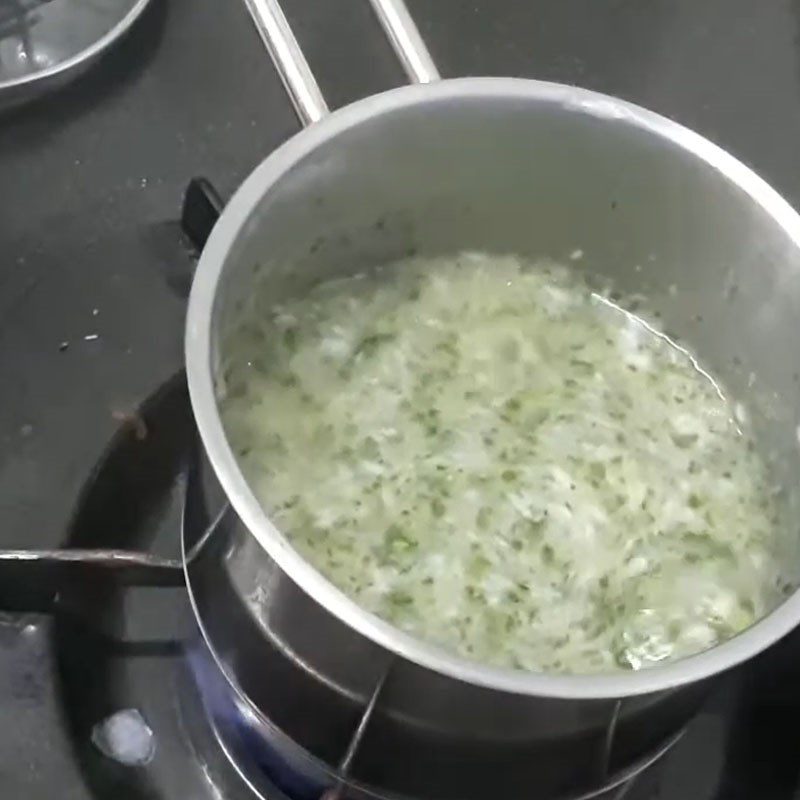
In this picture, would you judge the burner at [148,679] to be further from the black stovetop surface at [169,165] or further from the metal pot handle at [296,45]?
the metal pot handle at [296,45]

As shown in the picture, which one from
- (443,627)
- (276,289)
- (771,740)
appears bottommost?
(771,740)

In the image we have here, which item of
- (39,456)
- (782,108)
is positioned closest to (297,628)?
(39,456)

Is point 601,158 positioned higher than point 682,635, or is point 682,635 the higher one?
point 601,158

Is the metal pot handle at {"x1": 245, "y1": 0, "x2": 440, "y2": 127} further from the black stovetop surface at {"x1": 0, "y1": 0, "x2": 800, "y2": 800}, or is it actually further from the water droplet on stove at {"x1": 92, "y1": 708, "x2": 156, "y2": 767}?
the water droplet on stove at {"x1": 92, "y1": 708, "x2": 156, "y2": 767}

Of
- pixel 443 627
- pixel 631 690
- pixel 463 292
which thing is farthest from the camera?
pixel 463 292

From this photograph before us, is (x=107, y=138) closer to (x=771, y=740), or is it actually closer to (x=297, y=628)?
(x=297, y=628)

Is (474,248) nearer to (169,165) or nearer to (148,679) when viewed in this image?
(169,165)
